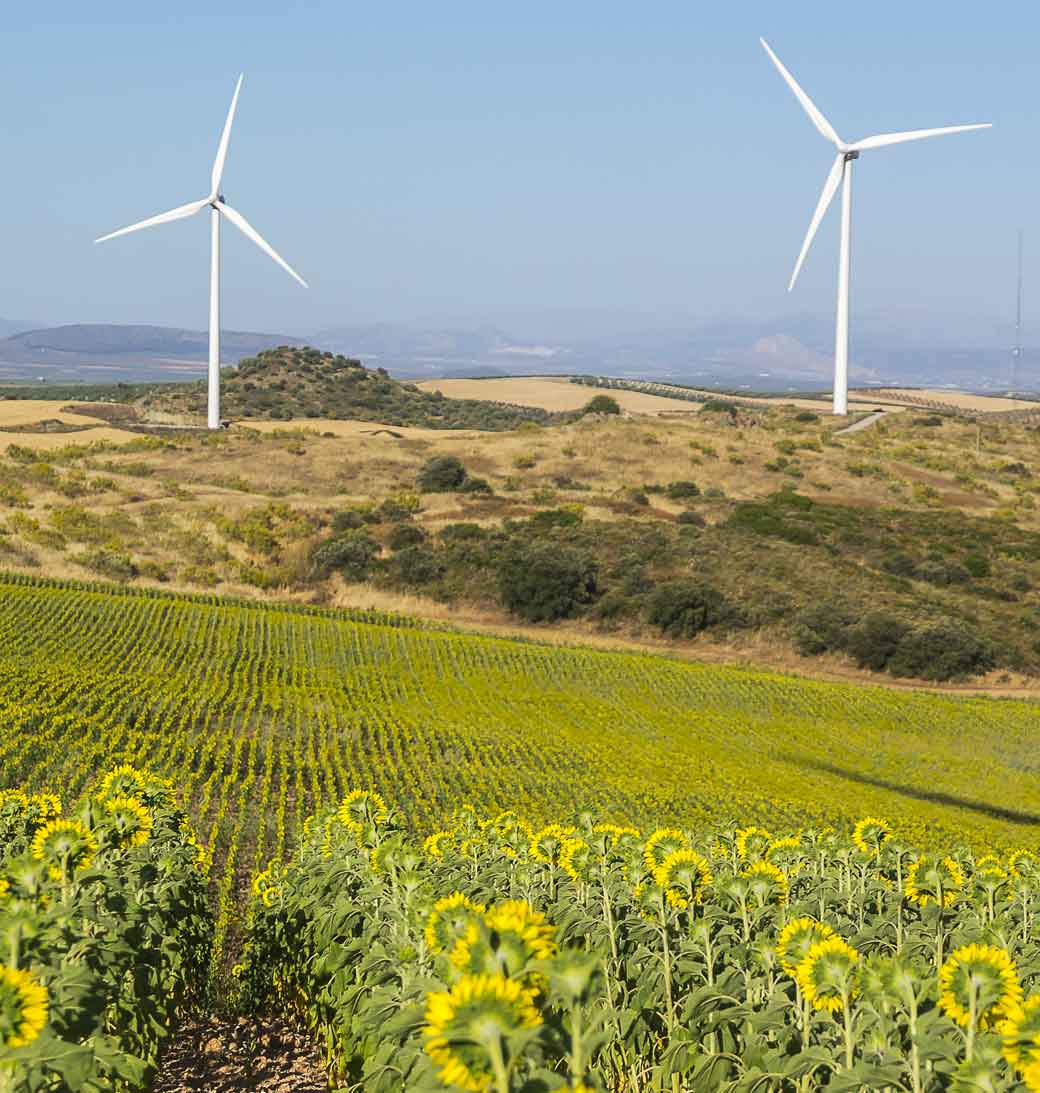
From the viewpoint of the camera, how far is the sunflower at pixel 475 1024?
3842 millimetres

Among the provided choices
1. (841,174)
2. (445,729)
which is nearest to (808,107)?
(841,174)

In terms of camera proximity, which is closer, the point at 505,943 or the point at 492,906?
the point at 505,943

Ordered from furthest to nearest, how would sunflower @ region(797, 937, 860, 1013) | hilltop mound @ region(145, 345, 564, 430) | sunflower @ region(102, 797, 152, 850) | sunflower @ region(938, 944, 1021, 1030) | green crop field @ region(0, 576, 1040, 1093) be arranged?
hilltop mound @ region(145, 345, 564, 430) → sunflower @ region(102, 797, 152, 850) → sunflower @ region(797, 937, 860, 1013) → sunflower @ region(938, 944, 1021, 1030) → green crop field @ region(0, 576, 1040, 1093)

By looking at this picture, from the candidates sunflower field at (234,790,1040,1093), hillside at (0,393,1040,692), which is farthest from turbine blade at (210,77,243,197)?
sunflower field at (234,790,1040,1093)

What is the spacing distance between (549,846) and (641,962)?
12.7ft

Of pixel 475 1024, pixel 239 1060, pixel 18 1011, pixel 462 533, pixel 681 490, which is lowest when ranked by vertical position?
Result: pixel 462 533

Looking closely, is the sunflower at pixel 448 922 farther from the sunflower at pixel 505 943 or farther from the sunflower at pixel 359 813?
the sunflower at pixel 359 813

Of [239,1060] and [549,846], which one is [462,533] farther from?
[239,1060]

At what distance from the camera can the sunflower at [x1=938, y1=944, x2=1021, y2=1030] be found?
5.88 metres

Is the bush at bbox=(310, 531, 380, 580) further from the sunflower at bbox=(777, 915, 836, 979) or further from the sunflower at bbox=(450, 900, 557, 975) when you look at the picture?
the sunflower at bbox=(450, 900, 557, 975)

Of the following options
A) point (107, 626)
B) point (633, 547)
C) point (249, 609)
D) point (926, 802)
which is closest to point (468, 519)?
point (633, 547)

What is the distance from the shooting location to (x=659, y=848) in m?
9.81

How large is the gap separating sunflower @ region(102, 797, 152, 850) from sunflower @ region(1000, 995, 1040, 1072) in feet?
23.7

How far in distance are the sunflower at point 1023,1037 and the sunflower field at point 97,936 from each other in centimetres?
317
